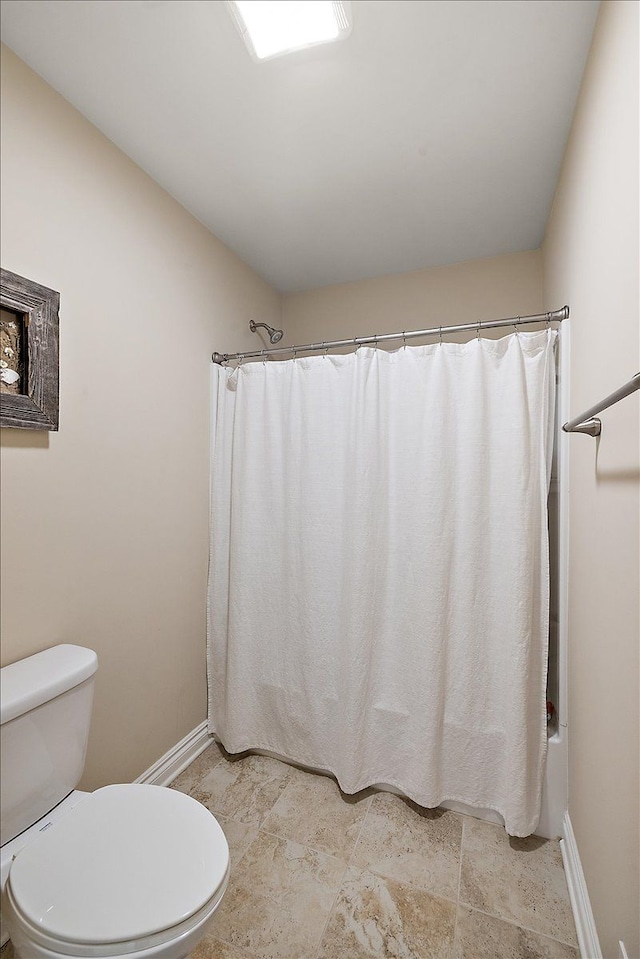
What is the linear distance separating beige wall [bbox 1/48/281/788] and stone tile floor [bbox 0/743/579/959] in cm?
52

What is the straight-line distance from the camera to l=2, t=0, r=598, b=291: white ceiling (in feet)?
3.78

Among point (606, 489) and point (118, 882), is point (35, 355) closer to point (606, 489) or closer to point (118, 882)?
point (118, 882)

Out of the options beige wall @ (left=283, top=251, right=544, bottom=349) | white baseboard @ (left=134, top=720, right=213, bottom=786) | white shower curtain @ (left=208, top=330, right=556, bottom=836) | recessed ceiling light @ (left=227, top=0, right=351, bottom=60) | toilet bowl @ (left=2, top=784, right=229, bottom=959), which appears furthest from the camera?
beige wall @ (left=283, top=251, right=544, bottom=349)

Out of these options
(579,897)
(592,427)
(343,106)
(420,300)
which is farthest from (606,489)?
(420,300)

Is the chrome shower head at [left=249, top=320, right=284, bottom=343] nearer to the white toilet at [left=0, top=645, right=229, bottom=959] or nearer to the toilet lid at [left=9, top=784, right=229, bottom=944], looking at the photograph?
the white toilet at [left=0, top=645, right=229, bottom=959]

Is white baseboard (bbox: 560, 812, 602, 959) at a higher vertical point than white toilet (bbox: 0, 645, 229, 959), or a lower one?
lower

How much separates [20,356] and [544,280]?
2.21m

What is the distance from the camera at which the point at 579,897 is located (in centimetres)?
128

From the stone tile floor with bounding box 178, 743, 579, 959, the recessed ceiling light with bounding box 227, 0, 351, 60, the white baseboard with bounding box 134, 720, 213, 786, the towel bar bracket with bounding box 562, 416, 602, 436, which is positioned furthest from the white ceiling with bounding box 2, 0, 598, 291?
the stone tile floor with bounding box 178, 743, 579, 959

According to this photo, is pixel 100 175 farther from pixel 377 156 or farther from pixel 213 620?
pixel 213 620

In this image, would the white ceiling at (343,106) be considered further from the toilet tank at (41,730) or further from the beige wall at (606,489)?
the toilet tank at (41,730)

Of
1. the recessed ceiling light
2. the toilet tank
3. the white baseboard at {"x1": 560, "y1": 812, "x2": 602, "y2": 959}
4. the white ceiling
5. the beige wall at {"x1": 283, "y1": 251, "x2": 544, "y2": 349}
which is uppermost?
the white ceiling

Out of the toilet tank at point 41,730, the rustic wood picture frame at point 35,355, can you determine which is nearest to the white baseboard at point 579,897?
the toilet tank at point 41,730

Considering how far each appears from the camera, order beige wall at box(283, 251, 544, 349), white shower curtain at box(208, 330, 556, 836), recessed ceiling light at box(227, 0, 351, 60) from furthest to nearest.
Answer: beige wall at box(283, 251, 544, 349)
white shower curtain at box(208, 330, 556, 836)
recessed ceiling light at box(227, 0, 351, 60)
